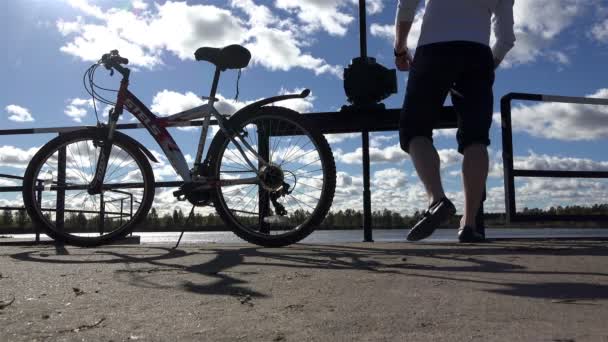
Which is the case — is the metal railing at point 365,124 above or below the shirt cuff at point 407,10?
below

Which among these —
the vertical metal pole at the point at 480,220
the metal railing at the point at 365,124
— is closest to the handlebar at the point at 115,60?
the metal railing at the point at 365,124

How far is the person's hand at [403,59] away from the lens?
3.10 meters

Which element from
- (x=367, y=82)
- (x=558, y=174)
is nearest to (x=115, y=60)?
(x=367, y=82)

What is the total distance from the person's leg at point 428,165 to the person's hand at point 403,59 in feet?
1.49

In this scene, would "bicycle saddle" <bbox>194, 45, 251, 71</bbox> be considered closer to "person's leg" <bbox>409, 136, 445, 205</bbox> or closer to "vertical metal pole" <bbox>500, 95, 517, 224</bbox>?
"person's leg" <bbox>409, 136, 445, 205</bbox>

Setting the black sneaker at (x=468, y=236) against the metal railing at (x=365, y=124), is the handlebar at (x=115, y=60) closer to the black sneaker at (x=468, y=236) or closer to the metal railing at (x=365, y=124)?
the metal railing at (x=365, y=124)

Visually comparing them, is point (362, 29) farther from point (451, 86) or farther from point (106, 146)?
point (106, 146)

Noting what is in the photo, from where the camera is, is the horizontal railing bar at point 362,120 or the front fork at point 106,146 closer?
the front fork at point 106,146

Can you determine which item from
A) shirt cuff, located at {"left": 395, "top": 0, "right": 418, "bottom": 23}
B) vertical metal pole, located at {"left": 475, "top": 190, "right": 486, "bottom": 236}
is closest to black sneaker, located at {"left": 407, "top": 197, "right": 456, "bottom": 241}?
shirt cuff, located at {"left": 395, "top": 0, "right": 418, "bottom": 23}

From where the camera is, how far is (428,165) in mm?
2973

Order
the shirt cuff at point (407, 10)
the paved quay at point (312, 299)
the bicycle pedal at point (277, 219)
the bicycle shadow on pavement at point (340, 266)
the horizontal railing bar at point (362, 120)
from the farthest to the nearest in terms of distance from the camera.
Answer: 1. the horizontal railing bar at point (362, 120)
2. the bicycle pedal at point (277, 219)
3. the shirt cuff at point (407, 10)
4. the bicycle shadow on pavement at point (340, 266)
5. the paved quay at point (312, 299)

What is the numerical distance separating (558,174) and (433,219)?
301 centimetres

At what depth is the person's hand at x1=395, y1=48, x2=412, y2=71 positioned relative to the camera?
10.2 feet

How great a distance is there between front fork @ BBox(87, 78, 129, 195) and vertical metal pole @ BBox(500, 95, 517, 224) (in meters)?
3.41
